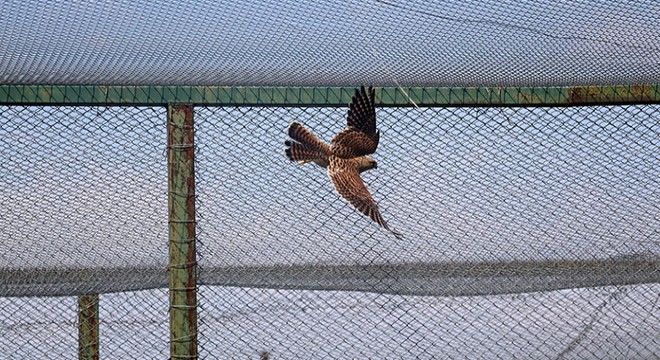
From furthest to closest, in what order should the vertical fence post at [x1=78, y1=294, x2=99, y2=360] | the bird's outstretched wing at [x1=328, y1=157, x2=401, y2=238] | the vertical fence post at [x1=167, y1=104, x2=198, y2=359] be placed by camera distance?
1. the vertical fence post at [x1=78, y1=294, x2=99, y2=360]
2. the vertical fence post at [x1=167, y1=104, x2=198, y2=359]
3. the bird's outstretched wing at [x1=328, y1=157, x2=401, y2=238]

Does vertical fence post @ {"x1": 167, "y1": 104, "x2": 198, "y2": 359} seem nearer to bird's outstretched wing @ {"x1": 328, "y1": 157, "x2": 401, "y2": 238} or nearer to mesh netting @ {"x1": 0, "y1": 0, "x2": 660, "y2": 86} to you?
mesh netting @ {"x1": 0, "y1": 0, "x2": 660, "y2": 86}

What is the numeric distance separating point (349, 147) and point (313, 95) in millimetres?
300

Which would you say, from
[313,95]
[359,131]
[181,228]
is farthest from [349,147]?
[181,228]

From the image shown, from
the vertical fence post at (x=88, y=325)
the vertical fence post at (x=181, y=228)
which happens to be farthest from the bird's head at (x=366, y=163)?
the vertical fence post at (x=88, y=325)

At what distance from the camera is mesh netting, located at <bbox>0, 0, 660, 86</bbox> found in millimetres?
2264

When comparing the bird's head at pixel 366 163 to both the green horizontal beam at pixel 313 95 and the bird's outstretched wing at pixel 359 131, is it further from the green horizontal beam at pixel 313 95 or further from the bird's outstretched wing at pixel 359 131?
the green horizontal beam at pixel 313 95

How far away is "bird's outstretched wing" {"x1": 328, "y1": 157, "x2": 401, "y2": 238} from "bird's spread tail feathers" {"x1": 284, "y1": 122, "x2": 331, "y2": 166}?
37 millimetres

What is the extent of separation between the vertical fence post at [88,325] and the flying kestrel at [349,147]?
742 mm

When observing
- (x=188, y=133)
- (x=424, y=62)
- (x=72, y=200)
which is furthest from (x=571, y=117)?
(x=72, y=200)

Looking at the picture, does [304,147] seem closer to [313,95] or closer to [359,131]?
[359,131]

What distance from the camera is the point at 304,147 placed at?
229 centimetres

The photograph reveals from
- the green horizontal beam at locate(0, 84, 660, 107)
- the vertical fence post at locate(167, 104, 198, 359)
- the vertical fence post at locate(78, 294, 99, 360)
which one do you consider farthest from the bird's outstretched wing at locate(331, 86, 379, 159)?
the vertical fence post at locate(78, 294, 99, 360)

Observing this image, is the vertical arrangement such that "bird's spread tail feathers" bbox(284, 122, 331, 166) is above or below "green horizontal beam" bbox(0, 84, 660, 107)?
below

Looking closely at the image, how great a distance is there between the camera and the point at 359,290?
8.32 ft
